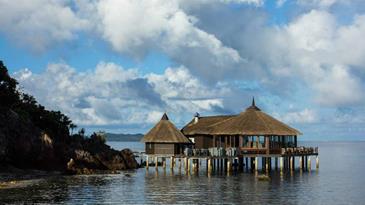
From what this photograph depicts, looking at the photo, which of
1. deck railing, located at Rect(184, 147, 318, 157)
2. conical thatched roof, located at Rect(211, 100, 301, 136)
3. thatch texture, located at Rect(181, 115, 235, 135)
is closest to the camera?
deck railing, located at Rect(184, 147, 318, 157)

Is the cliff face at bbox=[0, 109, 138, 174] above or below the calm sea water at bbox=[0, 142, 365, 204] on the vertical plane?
above

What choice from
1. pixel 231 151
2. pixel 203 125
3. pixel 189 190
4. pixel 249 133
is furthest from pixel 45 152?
pixel 249 133

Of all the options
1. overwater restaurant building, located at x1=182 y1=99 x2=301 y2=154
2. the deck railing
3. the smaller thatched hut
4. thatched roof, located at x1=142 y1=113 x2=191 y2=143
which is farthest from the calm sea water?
thatched roof, located at x1=142 y1=113 x2=191 y2=143

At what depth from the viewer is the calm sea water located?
4109 cm

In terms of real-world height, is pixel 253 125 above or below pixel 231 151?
above

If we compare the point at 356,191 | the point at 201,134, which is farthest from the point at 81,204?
the point at 201,134

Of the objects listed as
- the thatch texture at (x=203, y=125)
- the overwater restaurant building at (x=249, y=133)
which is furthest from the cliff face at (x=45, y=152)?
the overwater restaurant building at (x=249, y=133)

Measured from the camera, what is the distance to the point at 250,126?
6094cm

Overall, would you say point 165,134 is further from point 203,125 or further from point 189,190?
point 189,190

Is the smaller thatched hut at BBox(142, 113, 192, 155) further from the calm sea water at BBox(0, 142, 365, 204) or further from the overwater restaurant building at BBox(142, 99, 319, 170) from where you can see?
the calm sea water at BBox(0, 142, 365, 204)

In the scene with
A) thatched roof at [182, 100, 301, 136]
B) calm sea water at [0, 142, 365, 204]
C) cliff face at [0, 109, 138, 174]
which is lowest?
calm sea water at [0, 142, 365, 204]

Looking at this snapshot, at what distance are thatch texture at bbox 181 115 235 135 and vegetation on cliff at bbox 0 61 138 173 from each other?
997cm

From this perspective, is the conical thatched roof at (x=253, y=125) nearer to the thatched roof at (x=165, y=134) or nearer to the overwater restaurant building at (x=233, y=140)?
the overwater restaurant building at (x=233, y=140)

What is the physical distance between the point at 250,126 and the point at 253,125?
1.23ft
